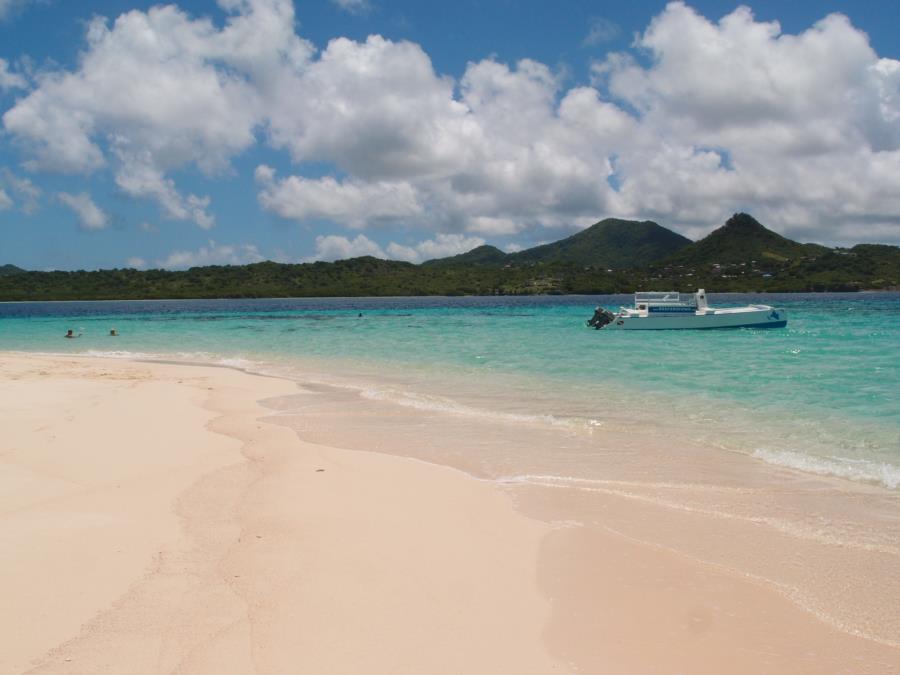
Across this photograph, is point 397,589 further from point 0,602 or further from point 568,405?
point 568,405

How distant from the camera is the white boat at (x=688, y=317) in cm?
4869

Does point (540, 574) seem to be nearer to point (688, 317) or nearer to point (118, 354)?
point (118, 354)

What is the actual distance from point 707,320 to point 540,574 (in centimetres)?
4801

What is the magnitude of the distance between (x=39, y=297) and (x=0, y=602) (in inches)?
8799

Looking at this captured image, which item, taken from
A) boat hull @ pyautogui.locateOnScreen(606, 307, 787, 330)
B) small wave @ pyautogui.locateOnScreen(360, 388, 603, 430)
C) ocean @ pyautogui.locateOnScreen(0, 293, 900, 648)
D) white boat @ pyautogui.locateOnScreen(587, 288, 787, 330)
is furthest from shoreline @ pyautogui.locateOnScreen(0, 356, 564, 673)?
white boat @ pyautogui.locateOnScreen(587, 288, 787, 330)

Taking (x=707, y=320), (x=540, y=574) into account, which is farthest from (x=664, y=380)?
(x=707, y=320)

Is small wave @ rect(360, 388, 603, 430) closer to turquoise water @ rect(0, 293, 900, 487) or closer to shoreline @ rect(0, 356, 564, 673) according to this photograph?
turquoise water @ rect(0, 293, 900, 487)

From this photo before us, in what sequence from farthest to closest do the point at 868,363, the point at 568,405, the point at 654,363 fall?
the point at 654,363
the point at 868,363
the point at 568,405

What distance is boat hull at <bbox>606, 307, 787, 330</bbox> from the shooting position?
4866 cm

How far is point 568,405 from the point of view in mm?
15352

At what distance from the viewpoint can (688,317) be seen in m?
49.3

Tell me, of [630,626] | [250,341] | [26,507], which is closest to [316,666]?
[630,626]

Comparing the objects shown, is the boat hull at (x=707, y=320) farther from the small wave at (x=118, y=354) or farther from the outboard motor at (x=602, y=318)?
the small wave at (x=118, y=354)

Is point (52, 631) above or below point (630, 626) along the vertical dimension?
above
